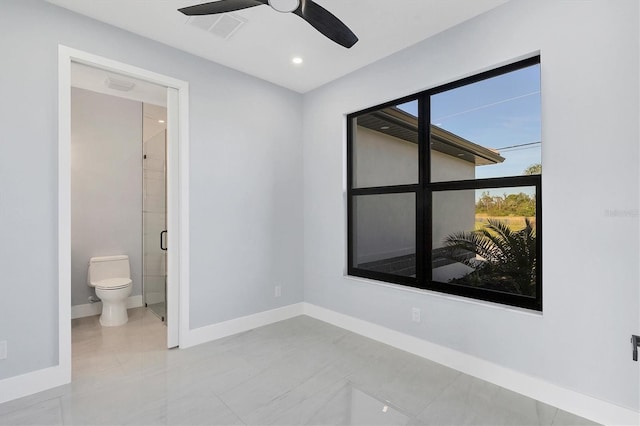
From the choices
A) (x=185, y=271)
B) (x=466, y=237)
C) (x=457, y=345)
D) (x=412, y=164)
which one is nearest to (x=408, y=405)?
(x=457, y=345)

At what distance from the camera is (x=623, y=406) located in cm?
179

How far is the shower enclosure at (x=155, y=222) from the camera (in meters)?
3.71

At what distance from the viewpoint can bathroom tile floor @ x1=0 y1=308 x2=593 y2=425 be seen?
1896 mm

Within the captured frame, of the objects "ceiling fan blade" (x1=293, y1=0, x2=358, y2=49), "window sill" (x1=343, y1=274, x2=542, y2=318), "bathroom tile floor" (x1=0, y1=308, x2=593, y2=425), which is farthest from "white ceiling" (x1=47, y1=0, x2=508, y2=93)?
"bathroom tile floor" (x1=0, y1=308, x2=593, y2=425)

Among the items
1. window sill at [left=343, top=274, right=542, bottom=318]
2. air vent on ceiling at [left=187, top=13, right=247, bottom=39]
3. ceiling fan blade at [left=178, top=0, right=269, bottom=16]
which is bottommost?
window sill at [left=343, top=274, right=542, bottom=318]

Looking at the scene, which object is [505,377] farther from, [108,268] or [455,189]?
[108,268]

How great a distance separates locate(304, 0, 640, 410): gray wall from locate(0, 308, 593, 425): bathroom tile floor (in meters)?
0.31

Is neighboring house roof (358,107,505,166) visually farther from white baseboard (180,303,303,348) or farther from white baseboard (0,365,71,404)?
white baseboard (0,365,71,404)

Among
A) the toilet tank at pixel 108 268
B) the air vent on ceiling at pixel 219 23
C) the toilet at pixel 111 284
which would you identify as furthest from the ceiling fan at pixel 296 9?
the toilet tank at pixel 108 268

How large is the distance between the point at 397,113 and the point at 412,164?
540mm

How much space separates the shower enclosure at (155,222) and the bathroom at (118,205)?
0.01 metres

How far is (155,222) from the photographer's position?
12.9ft

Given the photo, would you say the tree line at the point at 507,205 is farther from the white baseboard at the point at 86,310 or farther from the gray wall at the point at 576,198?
the white baseboard at the point at 86,310

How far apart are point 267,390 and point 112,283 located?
238 centimetres
